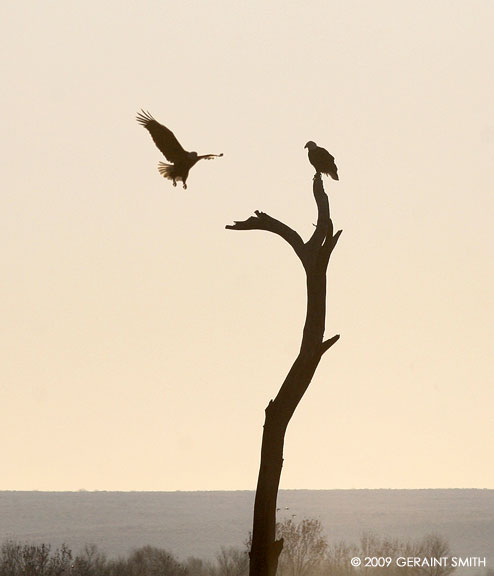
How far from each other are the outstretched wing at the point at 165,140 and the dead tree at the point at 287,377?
2.09m

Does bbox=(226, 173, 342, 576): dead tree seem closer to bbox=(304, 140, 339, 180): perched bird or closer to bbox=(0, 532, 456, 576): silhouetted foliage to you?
bbox=(304, 140, 339, 180): perched bird

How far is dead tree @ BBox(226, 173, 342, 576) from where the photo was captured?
67.7ft

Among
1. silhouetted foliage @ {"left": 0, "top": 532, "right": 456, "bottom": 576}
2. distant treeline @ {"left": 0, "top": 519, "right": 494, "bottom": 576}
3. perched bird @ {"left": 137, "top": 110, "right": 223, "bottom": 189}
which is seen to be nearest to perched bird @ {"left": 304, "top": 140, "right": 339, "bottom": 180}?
perched bird @ {"left": 137, "top": 110, "right": 223, "bottom": 189}

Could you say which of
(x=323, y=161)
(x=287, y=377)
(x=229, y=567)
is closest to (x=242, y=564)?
(x=229, y=567)

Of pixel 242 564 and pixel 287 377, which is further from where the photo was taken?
pixel 242 564

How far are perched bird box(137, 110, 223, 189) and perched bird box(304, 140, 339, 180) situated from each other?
5.11 feet

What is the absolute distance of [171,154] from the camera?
78.0 ft

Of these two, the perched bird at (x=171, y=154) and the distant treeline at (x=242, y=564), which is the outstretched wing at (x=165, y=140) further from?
the distant treeline at (x=242, y=564)

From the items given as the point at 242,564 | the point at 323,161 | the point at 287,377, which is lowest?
the point at 287,377

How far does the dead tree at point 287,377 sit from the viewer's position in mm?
20625

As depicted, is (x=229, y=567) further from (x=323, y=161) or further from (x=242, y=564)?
(x=323, y=161)

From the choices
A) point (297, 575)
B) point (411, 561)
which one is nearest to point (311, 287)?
point (297, 575)

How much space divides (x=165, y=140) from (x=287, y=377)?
4.65 m

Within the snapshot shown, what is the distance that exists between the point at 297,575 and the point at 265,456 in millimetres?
76323
